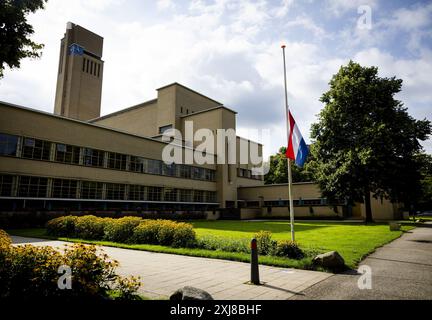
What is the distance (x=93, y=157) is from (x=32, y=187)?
729 centimetres

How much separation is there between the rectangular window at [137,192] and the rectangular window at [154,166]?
2.79 meters

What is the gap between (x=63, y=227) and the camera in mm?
18188

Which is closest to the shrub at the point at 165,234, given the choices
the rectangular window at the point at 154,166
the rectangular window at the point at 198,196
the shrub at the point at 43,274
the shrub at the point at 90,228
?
the shrub at the point at 90,228

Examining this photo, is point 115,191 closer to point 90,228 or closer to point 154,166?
point 154,166

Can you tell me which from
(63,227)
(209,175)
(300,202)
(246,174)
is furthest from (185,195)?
(63,227)

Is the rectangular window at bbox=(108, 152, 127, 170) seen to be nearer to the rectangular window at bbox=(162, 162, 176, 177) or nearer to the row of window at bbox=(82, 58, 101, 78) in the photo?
the rectangular window at bbox=(162, 162, 176, 177)

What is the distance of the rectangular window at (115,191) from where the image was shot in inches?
1356

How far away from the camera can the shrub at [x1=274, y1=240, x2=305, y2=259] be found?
36.5ft

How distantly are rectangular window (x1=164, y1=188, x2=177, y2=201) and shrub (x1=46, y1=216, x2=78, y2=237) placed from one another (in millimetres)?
24203

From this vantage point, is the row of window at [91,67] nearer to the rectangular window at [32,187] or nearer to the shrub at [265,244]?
the rectangular window at [32,187]

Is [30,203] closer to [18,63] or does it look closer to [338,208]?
[18,63]

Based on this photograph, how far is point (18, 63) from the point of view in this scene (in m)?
12.9

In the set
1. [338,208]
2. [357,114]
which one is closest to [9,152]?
[357,114]

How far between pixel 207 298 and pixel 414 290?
5.53m
